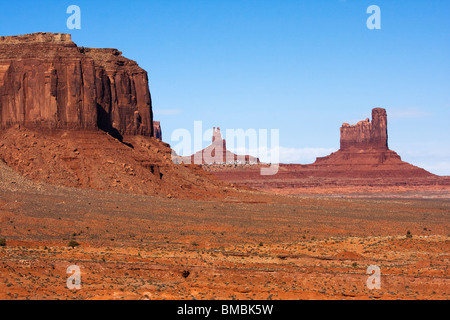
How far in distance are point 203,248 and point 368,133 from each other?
15821 centimetres

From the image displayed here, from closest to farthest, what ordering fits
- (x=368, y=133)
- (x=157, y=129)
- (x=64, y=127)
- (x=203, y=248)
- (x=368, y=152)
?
(x=203, y=248)
(x=64, y=127)
(x=368, y=152)
(x=157, y=129)
(x=368, y=133)

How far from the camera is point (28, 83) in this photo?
244 feet

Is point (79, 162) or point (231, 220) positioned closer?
point (231, 220)

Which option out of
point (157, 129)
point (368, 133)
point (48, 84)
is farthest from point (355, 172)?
point (48, 84)

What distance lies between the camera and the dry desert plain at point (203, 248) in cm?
2491

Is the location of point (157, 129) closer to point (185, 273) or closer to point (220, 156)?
point (220, 156)

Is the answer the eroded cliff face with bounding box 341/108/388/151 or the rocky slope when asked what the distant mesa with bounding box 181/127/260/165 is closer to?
the eroded cliff face with bounding box 341/108/388/151

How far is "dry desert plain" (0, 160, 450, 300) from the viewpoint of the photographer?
2491cm

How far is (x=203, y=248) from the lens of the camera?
129 ft

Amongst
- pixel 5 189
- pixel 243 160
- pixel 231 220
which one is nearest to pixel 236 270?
pixel 231 220

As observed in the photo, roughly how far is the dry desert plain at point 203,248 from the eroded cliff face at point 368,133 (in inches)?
4539

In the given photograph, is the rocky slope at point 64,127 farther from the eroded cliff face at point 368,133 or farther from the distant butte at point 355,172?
the eroded cliff face at point 368,133
